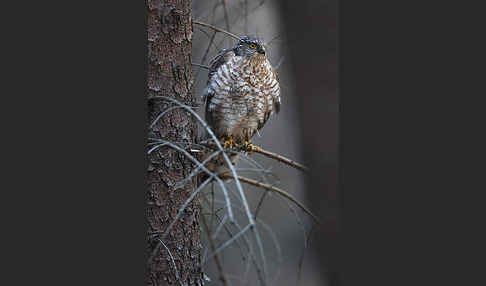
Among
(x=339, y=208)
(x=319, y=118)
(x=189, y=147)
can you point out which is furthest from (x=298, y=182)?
(x=189, y=147)

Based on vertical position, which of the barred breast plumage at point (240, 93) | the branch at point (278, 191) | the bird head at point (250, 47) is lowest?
the branch at point (278, 191)

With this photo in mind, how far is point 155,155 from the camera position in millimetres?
1271

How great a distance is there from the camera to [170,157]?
1.28m

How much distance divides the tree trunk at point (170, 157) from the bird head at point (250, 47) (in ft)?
1.33

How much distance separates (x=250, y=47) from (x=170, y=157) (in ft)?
2.16

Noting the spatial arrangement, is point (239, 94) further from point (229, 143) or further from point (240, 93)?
A: point (229, 143)

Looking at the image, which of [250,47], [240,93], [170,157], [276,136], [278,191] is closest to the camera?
[278,191]

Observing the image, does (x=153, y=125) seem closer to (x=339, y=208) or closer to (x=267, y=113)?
(x=339, y=208)

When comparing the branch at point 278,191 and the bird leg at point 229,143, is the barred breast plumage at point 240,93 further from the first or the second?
the branch at point 278,191

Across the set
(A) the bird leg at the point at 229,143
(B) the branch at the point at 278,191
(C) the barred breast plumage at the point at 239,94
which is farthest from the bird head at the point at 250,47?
(B) the branch at the point at 278,191

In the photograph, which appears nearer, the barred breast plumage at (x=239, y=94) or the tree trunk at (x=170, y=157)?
the tree trunk at (x=170, y=157)

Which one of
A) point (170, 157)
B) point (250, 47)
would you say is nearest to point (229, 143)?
point (250, 47)

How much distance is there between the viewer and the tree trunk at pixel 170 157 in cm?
127

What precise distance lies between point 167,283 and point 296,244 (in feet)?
1.84
